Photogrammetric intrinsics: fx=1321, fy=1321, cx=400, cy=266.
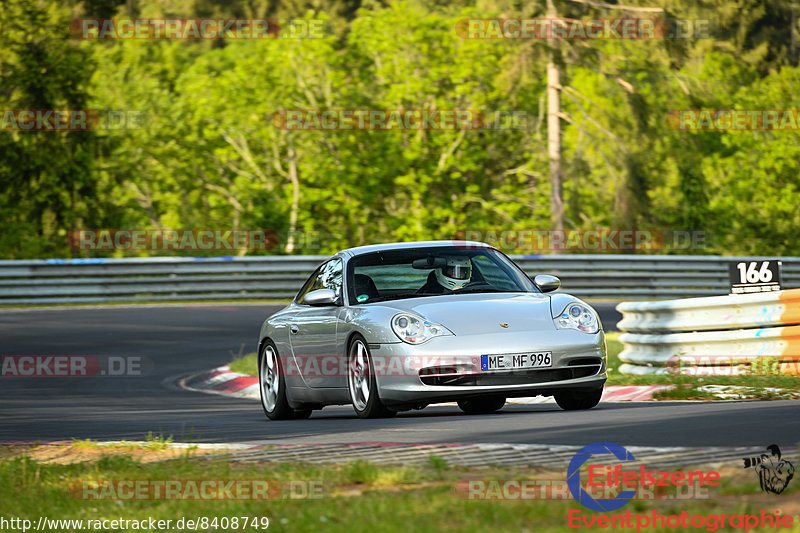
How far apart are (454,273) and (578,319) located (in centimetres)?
137

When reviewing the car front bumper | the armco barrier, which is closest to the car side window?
the car front bumper

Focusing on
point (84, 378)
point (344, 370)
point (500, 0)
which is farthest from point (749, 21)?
point (344, 370)

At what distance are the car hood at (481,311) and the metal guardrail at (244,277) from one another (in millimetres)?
15774

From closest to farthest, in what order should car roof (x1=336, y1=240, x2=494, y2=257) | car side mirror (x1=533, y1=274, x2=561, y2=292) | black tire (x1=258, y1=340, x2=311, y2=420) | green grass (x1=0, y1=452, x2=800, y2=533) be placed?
green grass (x1=0, y1=452, x2=800, y2=533)
car side mirror (x1=533, y1=274, x2=561, y2=292)
car roof (x1=336, y1=240, x2=494, y2=257)
black tire (x1=258, y1=340, x2=311, y2=420)

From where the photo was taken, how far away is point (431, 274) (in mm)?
11039

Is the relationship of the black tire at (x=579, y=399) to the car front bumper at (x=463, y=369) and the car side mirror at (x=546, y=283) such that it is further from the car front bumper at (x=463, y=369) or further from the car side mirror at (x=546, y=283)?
the car side mirror at (x=546, y=283)

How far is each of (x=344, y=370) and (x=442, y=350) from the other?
1.20m

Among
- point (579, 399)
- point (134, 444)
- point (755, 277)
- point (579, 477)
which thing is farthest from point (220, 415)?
point (579, 477)

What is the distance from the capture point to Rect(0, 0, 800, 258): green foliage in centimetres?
3584

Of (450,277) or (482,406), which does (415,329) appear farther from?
(482,406)

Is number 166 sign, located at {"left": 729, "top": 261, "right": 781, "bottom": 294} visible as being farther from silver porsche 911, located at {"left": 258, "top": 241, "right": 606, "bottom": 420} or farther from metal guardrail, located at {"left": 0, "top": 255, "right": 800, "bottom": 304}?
metal guardrail, located at {"left": 0, "top": 255, "right": 800, "bottom": 304}

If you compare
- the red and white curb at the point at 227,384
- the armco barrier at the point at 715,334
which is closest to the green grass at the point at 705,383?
the armco barrier at the point at 715,334

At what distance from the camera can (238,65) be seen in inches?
1582

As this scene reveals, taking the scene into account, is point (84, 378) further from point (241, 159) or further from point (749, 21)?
point (749, 21)
